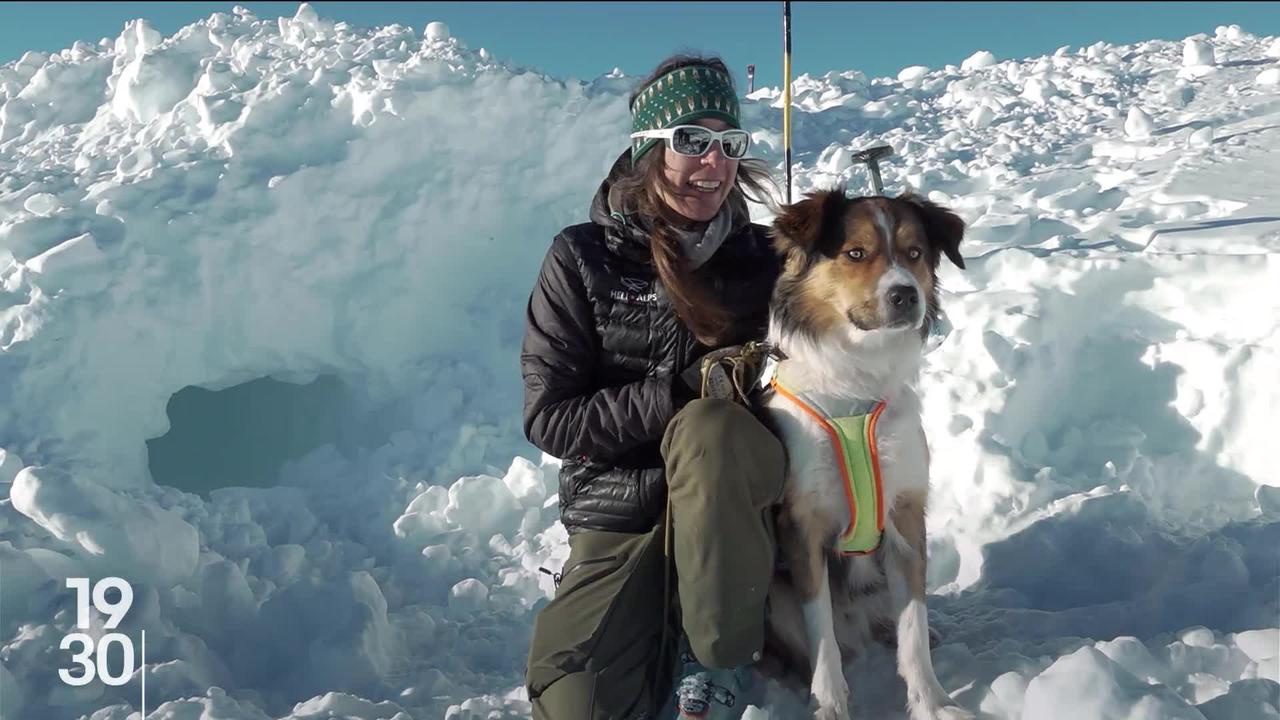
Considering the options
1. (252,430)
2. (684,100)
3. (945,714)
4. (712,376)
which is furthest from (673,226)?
(252,430)

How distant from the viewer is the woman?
89.0 inches

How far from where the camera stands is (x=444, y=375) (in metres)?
6.73

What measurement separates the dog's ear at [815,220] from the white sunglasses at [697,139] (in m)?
0.28

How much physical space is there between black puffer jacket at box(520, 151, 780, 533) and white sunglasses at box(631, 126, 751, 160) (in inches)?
10.8

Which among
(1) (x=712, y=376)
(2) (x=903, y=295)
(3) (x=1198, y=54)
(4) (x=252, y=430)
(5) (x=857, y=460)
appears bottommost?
(4) (x=252, y=430)

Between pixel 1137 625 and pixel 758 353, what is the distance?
158cm

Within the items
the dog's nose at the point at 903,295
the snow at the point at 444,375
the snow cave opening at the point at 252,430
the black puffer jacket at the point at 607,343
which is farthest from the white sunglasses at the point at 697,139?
the snow cave opening at the point at 252,430

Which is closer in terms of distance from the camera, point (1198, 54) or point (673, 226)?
point (673, 226)

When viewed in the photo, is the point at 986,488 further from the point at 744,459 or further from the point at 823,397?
the point at 744,459

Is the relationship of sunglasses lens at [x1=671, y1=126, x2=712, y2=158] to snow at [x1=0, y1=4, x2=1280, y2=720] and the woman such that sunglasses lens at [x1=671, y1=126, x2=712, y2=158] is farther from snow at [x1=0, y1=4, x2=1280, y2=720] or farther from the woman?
snow at [x1=0, y1=4, x2=1280, y2=720]

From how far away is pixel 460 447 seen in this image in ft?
19.4

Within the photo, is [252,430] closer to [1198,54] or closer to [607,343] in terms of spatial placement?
[607,343]

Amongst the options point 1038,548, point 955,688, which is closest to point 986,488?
point 1038,548

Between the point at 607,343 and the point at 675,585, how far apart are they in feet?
2.55
